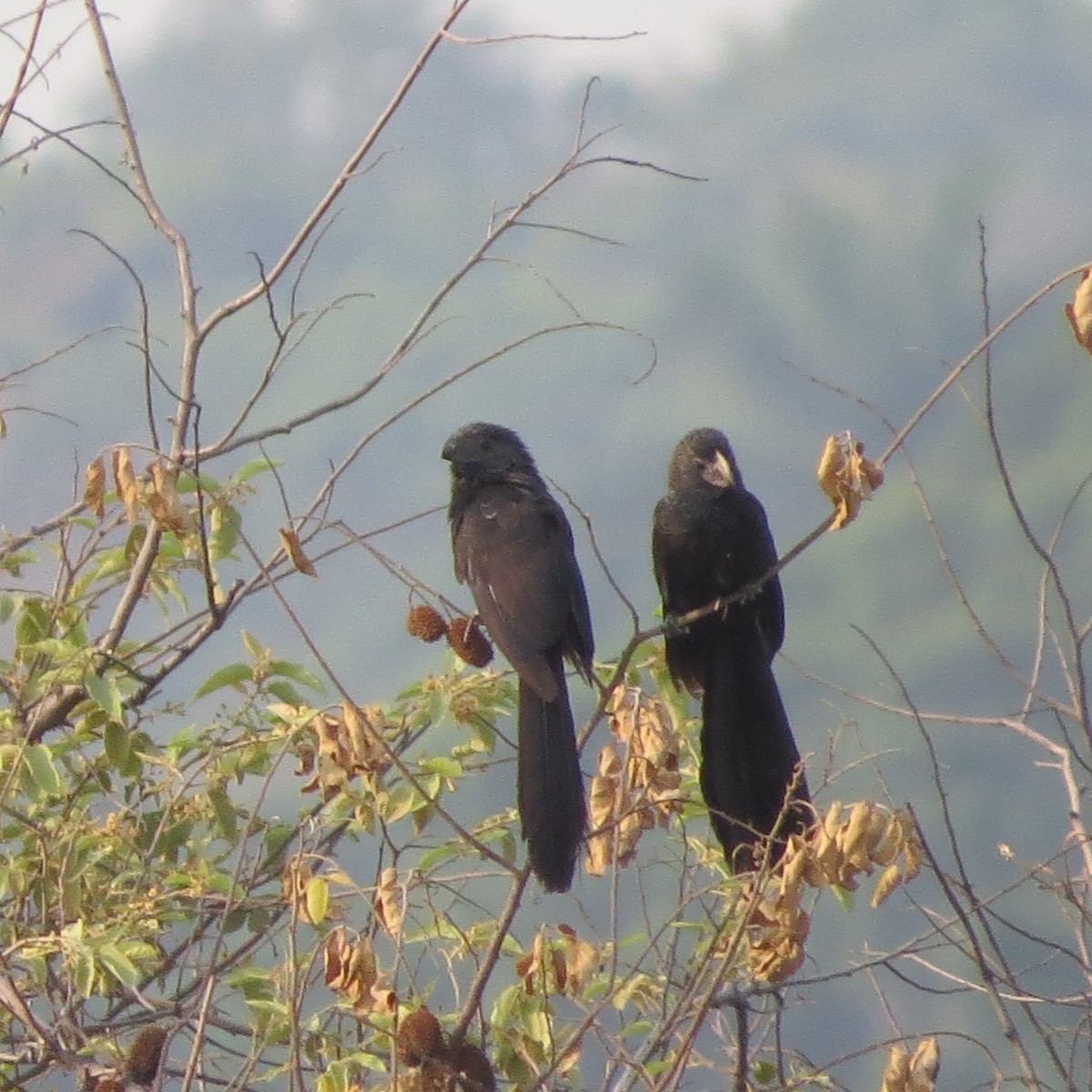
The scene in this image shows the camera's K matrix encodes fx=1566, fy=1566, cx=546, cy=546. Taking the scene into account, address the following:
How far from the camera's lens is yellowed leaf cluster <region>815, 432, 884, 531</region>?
2.26 meters

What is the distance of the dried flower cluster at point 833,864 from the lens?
2.20 meters

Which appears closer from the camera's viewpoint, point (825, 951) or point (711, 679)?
point (711, 679)

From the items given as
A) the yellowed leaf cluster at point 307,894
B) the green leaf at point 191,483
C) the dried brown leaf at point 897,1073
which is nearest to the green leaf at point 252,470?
the green leaf at point 191,483

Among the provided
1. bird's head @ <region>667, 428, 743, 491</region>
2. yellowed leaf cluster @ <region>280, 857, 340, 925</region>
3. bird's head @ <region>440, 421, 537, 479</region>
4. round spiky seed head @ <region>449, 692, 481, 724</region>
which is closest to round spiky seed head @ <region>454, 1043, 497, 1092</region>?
yellowed leaf cluster @ <region>280, 857, 340, 925</region>

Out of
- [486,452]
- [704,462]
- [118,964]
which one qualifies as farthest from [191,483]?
[704,462]

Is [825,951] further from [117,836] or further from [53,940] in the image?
[53,940]

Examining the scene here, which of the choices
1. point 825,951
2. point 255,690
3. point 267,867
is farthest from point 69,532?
point 825,951

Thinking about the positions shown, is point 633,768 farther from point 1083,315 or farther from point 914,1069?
point 1083,315

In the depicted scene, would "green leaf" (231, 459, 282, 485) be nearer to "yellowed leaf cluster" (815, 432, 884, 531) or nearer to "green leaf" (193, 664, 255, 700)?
"green leaf" (193, 664, 255, 700)

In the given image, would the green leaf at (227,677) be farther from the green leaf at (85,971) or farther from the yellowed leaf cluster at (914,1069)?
the yellowed leaf cluster at (914,1069)

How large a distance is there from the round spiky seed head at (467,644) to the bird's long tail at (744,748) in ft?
2.05

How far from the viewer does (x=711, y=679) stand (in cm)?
383

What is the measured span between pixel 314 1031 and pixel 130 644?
1.04m

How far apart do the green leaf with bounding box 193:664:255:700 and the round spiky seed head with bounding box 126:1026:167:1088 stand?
68cm
